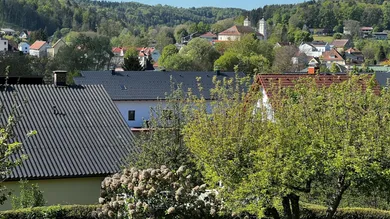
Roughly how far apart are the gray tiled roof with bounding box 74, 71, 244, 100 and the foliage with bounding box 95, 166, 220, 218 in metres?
30.2

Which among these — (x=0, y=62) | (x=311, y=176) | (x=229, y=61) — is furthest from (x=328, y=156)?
(x=229, y=61)

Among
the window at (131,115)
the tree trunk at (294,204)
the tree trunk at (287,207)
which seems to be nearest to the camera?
the tree trunk at (294,204)

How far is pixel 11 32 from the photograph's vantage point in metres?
169

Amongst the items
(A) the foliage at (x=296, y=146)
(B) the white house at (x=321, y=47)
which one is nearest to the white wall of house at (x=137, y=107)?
(A) the foliage at (x=296, y=146)

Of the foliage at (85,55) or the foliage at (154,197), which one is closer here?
the foliage at (154,197)

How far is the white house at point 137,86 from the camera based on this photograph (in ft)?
142

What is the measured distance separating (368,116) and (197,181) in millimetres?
4429

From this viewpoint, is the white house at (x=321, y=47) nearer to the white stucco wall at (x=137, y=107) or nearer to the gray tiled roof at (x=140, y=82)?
the gray tiled roof at (x=140, y=82)

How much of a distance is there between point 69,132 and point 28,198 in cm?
315

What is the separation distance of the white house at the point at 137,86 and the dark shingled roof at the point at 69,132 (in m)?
20.4

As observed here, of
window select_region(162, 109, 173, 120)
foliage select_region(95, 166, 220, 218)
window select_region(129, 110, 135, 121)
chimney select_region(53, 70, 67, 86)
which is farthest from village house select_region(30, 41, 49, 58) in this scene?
foliage select_region(95, 166, 220, 218)

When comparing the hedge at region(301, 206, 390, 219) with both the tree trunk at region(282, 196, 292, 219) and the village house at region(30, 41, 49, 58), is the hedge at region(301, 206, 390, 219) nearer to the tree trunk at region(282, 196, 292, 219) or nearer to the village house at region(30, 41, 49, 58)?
the tree trunk at region(282, 196, 292, 219)

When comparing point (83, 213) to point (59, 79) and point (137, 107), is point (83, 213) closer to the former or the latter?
point (59, 79)

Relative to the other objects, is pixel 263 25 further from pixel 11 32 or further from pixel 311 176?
pixel 311 176
